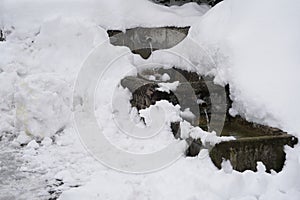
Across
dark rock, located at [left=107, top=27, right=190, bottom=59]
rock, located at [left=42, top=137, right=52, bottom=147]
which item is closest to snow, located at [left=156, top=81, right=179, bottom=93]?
rock, located at [left=42, top=137, right=52, bottom=147]

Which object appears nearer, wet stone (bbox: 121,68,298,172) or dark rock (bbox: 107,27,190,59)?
wet stone (bbox: 121,68,298,172)

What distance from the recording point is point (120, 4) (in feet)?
20.2

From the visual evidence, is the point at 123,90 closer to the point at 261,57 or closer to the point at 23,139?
the point at 23,139

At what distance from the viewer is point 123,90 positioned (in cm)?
474

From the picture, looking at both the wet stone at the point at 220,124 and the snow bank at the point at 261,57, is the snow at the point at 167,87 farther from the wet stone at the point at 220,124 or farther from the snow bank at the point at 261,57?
the snow bank at the point at 261,57

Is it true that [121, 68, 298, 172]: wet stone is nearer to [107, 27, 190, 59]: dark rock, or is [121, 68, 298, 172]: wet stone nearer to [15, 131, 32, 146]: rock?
[107, 27, 190, 59]: dark rock

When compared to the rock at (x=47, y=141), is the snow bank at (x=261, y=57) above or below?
above

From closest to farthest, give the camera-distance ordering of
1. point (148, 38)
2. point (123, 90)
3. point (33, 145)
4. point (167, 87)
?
point (33, 145), point (167, 87), point (123, 90), point (148, 38)

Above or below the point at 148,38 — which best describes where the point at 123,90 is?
below

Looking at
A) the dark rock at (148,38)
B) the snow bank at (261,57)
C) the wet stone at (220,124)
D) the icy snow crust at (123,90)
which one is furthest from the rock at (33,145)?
the dark rock at (148,38)

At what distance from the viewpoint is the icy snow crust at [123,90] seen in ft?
10.3

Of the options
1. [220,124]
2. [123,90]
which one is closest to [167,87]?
[123,90]

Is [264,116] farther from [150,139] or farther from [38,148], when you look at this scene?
[38,148]

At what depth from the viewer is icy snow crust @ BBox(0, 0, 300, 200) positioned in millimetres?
3146
